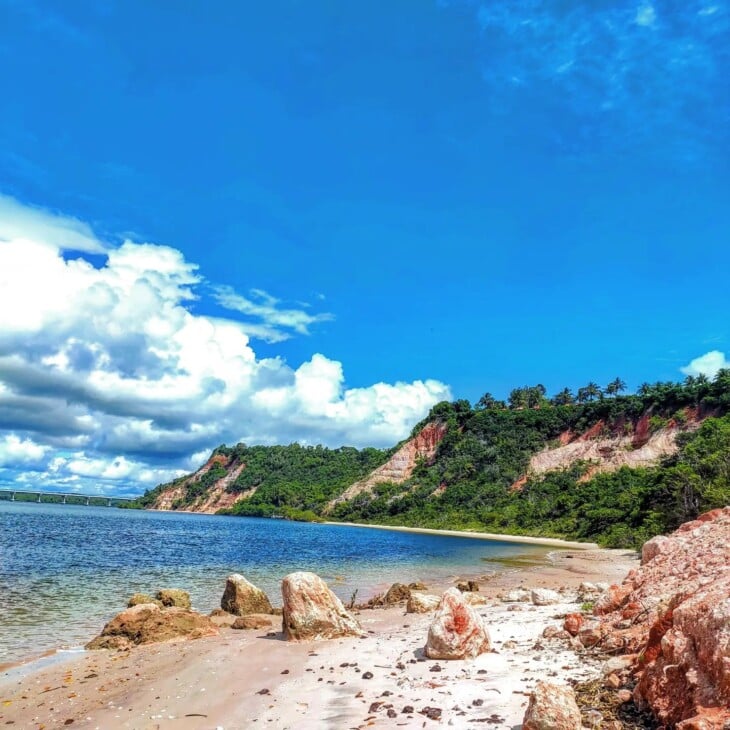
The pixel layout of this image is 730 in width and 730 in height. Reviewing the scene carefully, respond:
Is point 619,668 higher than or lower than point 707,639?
lower

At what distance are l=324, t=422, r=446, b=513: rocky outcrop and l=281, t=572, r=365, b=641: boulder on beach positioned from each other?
417 feet

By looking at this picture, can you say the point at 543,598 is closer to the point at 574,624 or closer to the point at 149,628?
the point at 574,624

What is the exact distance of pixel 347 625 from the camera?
509 inches

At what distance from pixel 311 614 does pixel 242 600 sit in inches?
234

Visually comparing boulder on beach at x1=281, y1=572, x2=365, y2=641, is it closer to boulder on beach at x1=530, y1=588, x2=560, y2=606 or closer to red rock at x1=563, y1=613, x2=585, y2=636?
red rock at x1=563, y1=613, x2=585, y2=636

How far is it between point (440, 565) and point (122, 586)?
21183 mm

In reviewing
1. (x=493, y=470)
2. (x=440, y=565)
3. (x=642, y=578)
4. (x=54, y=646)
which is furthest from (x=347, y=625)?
(x=493, y=470)

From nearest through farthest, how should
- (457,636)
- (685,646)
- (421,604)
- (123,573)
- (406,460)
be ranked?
(685,646)
(457,636)
(421,604)
(123,573)
(406,460)

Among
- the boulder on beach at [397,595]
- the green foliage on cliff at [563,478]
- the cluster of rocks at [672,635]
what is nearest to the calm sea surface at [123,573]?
the boulder on beach at [397,595]

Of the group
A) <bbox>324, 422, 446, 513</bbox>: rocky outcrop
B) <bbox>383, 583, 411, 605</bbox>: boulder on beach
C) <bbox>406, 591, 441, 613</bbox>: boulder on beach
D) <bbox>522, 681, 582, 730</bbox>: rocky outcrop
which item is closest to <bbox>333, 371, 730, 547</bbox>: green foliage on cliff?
<bbox>324, 422, 446, 513</bbox>: rocky outcrop

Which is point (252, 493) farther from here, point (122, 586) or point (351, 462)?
point (122, 586)

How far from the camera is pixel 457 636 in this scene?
9734mm

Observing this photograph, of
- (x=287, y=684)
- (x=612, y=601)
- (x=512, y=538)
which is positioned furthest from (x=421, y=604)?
(x=512, y=538)

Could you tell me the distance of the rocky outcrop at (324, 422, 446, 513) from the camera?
14038cm
